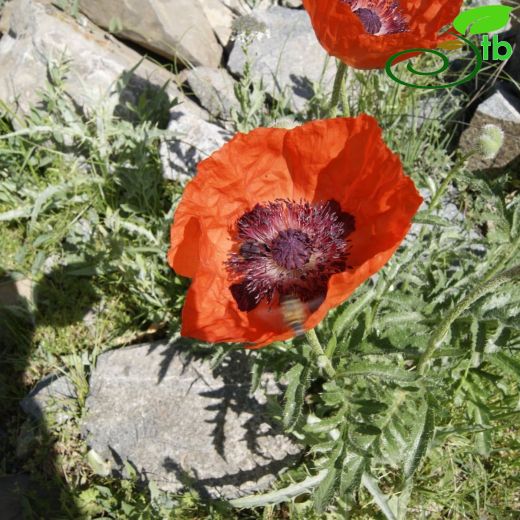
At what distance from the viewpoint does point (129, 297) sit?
364cm

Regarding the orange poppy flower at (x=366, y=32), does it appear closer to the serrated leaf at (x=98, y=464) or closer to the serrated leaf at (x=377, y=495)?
the serrated leaf at (x=377, y=495)

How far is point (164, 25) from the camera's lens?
183 inches

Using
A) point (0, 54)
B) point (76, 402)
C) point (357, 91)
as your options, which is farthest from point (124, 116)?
point (76, 402)

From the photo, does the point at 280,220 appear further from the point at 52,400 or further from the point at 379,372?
the point at 52,400

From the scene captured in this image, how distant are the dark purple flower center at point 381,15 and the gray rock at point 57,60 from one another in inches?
71.0

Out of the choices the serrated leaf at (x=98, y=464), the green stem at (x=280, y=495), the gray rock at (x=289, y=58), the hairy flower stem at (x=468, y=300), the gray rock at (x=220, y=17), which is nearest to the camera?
the hairy flower stem at (x=468, y=300)

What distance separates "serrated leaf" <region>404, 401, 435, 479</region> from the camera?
211 cm

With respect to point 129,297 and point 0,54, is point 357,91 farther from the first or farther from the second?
point 0,54

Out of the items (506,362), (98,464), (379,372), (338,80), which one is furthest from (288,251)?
(98,464)

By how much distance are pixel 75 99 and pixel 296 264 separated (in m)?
2.89

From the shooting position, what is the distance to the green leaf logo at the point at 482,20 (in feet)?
7.47

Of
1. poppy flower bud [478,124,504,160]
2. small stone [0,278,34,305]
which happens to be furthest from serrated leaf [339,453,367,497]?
small stone [0,278,34,305]

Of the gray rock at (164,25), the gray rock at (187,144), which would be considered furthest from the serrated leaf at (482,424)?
the gray rock at (164,25)

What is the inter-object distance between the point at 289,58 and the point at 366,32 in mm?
2585
